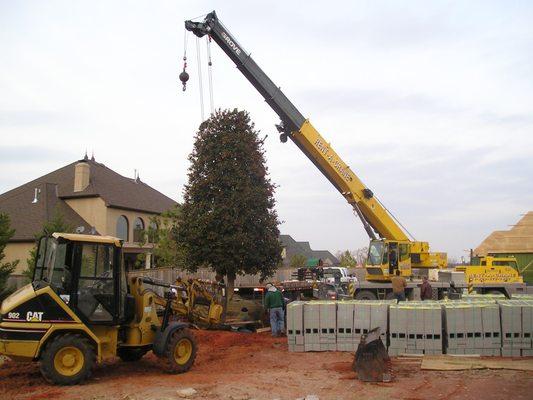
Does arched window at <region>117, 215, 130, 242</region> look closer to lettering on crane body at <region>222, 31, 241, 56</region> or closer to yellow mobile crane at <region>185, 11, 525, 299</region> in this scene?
yellow mobile crane at <region>185, 11, 525, 299</region>

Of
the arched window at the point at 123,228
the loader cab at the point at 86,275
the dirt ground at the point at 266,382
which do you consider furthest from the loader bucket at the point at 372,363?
the arched window at the point at 123,228

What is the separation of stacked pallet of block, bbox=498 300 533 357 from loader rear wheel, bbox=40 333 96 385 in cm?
854

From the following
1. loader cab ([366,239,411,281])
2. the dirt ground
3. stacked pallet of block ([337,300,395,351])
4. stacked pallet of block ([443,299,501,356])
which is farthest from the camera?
loader cab ([366,239,411,281])

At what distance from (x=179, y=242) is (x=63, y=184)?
18.8 meters

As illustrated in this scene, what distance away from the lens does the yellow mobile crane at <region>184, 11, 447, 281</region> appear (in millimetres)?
17844

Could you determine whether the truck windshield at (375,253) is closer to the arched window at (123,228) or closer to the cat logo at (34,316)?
the cat logo at (34,316)

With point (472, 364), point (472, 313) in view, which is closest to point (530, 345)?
point (472, 313)

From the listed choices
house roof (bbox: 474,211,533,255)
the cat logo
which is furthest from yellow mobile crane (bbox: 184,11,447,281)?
house roof (bbox: 474,211,533,255)

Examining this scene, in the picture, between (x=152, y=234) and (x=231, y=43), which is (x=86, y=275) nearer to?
(x=231, y=43)

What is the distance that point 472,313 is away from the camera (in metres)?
12.1

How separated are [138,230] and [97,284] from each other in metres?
25.8

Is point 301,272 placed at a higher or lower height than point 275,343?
higher

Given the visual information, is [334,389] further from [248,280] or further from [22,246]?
[22,246]

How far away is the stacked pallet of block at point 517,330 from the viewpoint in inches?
467
